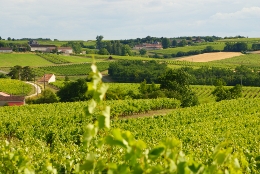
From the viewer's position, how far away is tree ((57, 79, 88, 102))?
169 feet

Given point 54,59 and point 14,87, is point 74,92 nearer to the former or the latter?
point 14,87

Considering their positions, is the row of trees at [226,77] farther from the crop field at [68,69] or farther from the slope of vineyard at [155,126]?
the slope of vineyard at [155,126]

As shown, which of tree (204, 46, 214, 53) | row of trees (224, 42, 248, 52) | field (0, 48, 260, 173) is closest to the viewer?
field (0, 48, 260, 173)

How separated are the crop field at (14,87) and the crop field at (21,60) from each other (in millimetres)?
40154

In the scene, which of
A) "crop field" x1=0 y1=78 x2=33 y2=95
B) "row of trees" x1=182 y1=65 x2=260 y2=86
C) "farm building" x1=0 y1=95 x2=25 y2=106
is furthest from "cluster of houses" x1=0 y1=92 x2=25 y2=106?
"row of trees" x1=182 y1=65 x2=260 y2=86

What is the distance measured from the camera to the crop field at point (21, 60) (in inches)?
4277

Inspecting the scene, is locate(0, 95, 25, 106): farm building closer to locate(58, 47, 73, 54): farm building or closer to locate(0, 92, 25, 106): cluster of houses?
locate(0, 92, 25, 106): cluster of houses

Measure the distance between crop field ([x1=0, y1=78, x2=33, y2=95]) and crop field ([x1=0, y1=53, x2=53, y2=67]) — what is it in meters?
40.2

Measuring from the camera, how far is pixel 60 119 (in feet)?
100

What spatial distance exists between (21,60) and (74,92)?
212 feet

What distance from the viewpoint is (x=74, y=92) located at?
52.4m

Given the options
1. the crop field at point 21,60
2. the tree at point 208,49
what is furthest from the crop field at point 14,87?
the tree at point 208,49

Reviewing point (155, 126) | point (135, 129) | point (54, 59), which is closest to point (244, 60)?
point (54, 59)

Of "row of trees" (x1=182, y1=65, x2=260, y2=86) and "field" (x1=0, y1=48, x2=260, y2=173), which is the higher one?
"field" (x1=0, y1=48, x2=260, y2=173)
